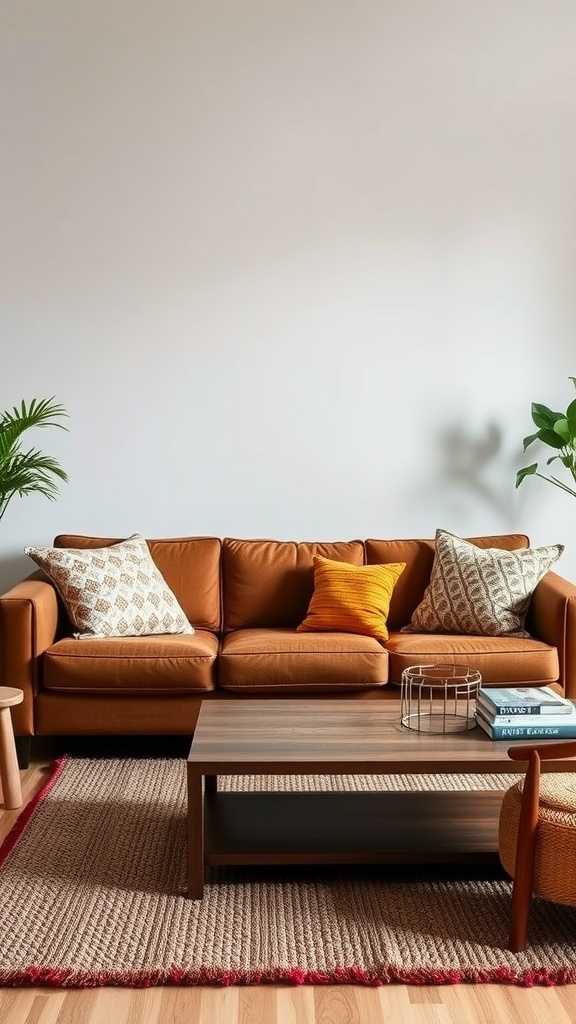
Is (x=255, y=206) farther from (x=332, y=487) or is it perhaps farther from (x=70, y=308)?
(x=332, y=487)

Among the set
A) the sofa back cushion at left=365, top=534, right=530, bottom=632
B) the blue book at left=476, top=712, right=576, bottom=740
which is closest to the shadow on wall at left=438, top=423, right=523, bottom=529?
the sofa back cushion at left=365, top=534, right=530, bottom=632

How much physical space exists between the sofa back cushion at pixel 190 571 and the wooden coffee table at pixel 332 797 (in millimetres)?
1228

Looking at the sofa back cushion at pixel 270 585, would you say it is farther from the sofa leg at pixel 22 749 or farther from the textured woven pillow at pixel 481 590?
the sofa leg at pixel 22 749

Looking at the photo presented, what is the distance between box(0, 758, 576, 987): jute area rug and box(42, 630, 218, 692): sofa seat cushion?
0.65m

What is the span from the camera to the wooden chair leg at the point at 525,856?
241 centimetres

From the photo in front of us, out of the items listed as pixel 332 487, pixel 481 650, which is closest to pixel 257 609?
pixel 332 487

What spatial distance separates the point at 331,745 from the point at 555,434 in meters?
2.29

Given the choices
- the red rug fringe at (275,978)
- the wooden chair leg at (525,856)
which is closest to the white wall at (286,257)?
the wooden chair leg at (525,856)

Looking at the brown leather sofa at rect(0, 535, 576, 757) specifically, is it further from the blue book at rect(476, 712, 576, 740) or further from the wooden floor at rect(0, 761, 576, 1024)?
the wooden floor at rect(0, 761, 576, 1024)

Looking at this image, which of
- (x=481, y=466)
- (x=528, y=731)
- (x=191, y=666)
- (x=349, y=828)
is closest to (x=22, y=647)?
Result: (x=191, y=666)

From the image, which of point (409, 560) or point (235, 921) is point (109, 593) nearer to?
point (409, 560)

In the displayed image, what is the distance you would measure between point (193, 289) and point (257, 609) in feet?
4.96

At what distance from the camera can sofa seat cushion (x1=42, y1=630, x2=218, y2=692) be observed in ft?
12.5

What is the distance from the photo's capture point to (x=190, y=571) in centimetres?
449
